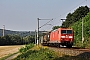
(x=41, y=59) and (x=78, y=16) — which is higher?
(x=78, y=16)

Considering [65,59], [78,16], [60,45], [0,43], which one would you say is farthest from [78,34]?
[0,43]

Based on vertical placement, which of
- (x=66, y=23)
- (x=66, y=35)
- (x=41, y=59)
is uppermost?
(x=66, y=23)

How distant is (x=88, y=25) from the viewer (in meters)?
58.6

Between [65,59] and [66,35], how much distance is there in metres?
22.6

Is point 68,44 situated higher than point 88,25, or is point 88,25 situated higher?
point 88,25

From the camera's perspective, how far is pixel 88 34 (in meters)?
58.6

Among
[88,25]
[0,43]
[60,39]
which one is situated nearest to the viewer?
[60,39]

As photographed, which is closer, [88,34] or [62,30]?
[62,30]

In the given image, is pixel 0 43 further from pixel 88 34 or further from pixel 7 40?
pixel 88 34

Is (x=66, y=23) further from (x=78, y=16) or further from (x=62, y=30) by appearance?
(x=62, y=30)

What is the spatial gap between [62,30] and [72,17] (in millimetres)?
65058

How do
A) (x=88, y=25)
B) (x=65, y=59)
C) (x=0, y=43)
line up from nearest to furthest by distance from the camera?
(x=65, y=59) < (x=88, y=25) < (x=0, y=43)

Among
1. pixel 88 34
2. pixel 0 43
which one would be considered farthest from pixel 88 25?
pixel 0 43

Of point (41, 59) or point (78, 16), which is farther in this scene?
point (78, 16)
